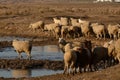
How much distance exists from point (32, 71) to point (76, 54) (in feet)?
13.7

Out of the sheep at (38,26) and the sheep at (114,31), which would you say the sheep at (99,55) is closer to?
the sheep at (114,31)

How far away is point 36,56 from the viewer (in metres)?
29.2

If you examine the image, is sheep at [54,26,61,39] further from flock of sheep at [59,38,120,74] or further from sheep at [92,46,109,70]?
sheep at [92,46,109,70]

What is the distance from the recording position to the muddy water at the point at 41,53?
2868 centimetres

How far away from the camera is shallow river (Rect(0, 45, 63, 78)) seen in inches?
908

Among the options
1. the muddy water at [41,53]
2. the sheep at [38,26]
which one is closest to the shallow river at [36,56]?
the muddy water at [41,53]

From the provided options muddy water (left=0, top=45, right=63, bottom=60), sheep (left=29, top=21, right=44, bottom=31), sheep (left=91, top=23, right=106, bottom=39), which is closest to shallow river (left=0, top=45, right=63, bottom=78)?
muddy water (left=0, top=45, right=63, bottom=60)

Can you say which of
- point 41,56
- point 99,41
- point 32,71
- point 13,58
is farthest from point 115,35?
point 32,71

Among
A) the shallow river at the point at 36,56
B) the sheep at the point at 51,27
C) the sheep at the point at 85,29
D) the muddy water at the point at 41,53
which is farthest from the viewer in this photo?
the sheep at the point at 51,27

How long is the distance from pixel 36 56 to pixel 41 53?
161 centimetres

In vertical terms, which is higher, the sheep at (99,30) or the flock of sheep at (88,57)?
the flock of sheep at (88,57)

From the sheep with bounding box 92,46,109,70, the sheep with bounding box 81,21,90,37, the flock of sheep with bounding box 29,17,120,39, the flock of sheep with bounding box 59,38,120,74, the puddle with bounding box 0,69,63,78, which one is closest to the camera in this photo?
the flock of sheep with bounding box 59,38,120,74

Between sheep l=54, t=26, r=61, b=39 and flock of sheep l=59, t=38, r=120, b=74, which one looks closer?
flock of sheep l=59, t=38, r=120, b=74

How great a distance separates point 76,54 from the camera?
2069cm
